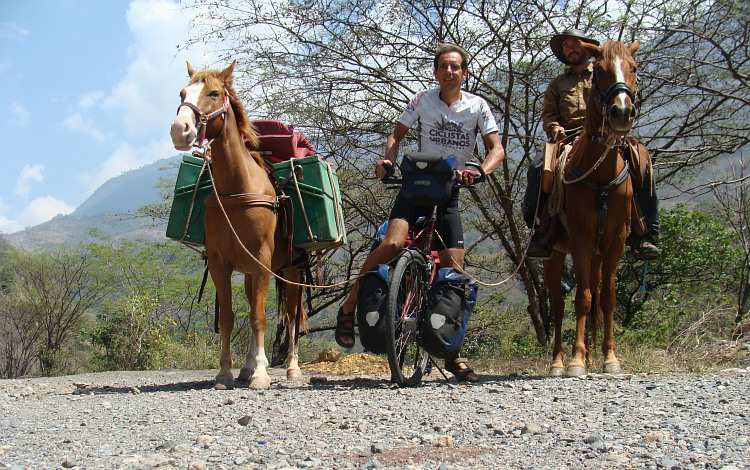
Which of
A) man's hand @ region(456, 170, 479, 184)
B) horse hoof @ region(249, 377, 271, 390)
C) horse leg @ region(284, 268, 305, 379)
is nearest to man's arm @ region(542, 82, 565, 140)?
man's hand @ region(456, 170, 479, 184)

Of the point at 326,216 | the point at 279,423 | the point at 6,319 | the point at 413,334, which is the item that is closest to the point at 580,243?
the point at 413,334

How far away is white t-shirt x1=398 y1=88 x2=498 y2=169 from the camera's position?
5336 mm

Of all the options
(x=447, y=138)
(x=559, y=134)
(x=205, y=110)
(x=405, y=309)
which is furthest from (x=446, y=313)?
(x=205, y=110)

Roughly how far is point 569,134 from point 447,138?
1.71 m

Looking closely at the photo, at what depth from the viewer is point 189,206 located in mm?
5980

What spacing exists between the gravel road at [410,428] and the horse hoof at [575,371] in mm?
494

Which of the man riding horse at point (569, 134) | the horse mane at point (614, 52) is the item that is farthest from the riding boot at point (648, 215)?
the horse mane at point (614, 52)

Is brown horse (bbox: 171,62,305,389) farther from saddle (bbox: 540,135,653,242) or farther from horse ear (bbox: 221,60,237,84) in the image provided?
saddle (bbox: 540,135,653,242)

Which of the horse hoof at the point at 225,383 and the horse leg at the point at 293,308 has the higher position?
the horse leg at the point at 293,308

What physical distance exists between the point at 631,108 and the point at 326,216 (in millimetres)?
2929

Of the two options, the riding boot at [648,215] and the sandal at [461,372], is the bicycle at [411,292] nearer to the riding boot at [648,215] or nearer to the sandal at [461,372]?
→ the sandal at [461,372]

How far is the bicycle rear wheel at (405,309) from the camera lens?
4.52 m

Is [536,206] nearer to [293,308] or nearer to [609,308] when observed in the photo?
[609,308]

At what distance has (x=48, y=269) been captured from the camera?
1773 centimetres
